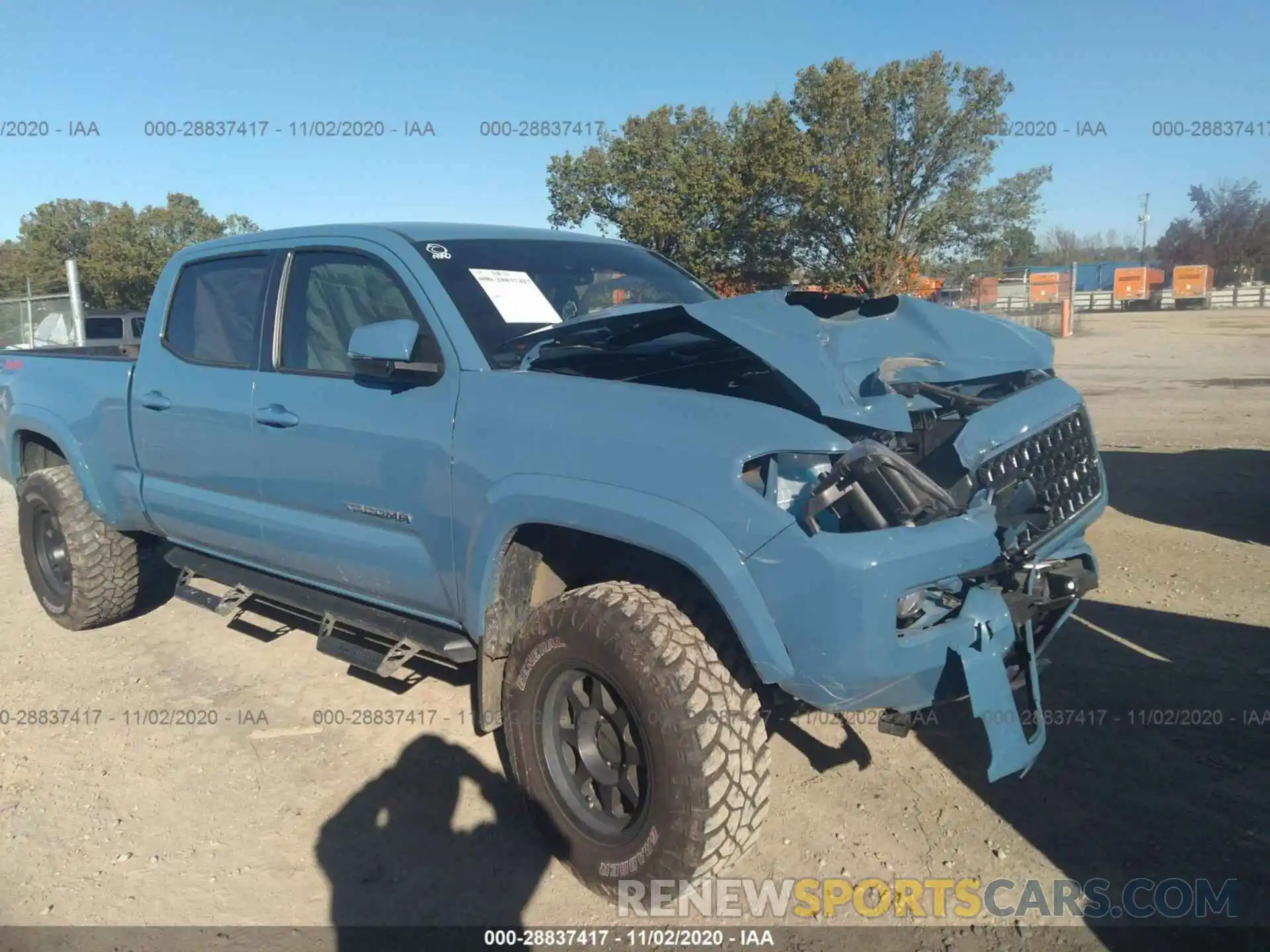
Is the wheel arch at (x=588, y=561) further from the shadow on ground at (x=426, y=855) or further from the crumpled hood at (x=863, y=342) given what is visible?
the crumpled hood at (x=863, y=342)

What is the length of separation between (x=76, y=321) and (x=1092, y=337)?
1059 inches

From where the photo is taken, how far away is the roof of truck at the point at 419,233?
365cm

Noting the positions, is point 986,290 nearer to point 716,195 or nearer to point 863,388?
point 716,195

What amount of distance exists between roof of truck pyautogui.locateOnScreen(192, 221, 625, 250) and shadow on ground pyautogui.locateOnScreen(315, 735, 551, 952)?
6.87 feet

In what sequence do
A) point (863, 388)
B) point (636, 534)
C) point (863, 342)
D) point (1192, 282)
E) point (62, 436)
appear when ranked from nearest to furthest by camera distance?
point (636, 534) < point (863, 388) < point (863, 342) < point (62, 436) < point (1192, 282)

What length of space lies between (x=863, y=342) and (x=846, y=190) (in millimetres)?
22841

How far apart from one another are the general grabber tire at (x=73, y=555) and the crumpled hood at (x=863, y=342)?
3.22 metres

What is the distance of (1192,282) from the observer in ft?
154

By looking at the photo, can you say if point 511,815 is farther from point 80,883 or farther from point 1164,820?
point 1164,820

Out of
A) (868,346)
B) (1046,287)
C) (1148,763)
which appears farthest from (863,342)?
(1046,287)

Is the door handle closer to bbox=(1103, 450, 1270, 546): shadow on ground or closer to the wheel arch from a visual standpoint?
the wheel arch

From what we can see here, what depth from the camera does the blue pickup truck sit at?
8.07ft

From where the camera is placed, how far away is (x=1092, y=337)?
28734 mm

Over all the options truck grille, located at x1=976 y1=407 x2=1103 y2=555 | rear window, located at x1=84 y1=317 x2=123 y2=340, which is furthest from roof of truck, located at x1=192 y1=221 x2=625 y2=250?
rear window, located at x1=84 y1=317 x2=123 y2=340
